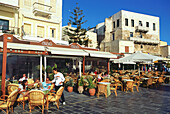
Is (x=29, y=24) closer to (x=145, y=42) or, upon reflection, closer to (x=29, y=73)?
(x=29, y=73)

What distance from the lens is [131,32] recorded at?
116ft

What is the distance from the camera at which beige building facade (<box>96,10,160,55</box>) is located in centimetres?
3314

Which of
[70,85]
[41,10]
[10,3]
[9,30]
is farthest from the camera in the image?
[41,10]

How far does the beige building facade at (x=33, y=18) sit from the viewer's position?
14906 mm

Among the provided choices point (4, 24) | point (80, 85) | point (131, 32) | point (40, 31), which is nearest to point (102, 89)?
point (80, 85)

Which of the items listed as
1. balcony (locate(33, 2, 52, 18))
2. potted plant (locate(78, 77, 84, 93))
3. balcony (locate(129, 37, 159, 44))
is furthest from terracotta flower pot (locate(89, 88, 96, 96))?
balcony (locate(129, 37, 159, 44))

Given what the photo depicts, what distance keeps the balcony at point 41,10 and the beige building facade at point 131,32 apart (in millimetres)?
17912

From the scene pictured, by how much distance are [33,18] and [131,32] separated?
25.4 m

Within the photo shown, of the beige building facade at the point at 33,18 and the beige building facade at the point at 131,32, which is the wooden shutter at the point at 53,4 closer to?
the beige building facade at the point at 33,18

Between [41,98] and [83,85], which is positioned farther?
[83,85]

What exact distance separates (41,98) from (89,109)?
5.88 feet

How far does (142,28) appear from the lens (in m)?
35.4

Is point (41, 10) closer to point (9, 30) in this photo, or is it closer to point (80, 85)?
point (9, 30)

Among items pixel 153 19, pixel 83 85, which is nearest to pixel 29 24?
pixel 83 85
